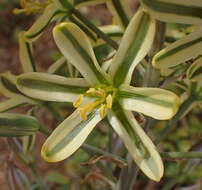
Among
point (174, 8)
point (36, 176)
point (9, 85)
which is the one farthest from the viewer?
point (36, 176)

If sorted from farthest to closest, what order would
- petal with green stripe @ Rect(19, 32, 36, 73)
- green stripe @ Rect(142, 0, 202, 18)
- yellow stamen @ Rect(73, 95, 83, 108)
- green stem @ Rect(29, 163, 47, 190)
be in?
green stem @ Rect(29, 163, 47, 190) < petal with green stripe @ Rect(19, 32, 36, 73) < yellow stamen @ Rect(73, 95, 83, 108) < green stripe @ Rect(142, 0, 202, 18)

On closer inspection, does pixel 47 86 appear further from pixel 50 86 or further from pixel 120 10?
pixel 120 10

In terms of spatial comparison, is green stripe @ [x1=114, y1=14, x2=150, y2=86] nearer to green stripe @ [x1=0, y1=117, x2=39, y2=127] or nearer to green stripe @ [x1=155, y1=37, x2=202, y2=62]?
green stripe @ [x1=155, y1=37, x2=202, y2=62]

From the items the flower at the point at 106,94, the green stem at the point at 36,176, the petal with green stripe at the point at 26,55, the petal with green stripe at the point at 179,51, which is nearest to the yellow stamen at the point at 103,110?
the flower at the point at 106,94

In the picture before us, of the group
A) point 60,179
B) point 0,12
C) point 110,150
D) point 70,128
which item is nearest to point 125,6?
point 70,128

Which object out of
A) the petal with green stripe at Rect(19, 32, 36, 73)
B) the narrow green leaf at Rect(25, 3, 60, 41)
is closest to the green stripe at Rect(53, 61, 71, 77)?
the petal with green stripe at Rect(19, 32, 36, 73)

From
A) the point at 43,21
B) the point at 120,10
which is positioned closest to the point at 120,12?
the point at 120,10

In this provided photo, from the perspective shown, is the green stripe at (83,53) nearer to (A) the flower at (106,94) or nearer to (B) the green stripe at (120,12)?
(A) the flower at (106,94)
